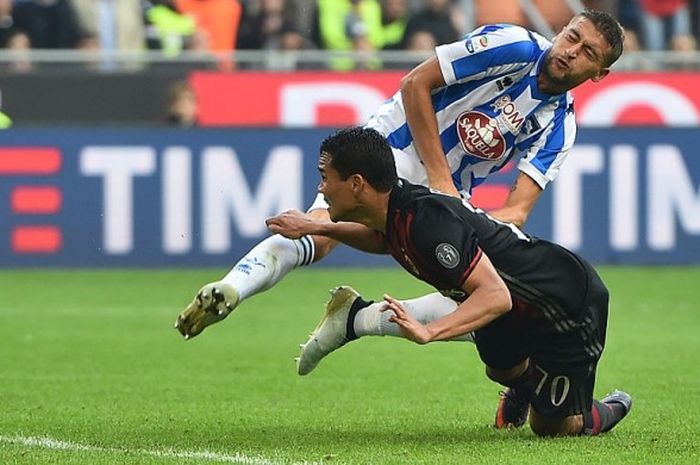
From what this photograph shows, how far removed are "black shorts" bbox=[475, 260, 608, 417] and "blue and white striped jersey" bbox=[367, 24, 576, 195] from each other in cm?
118

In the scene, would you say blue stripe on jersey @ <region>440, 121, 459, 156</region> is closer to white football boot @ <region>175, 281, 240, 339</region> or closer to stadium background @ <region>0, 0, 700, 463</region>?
white football boot @ <region>175, 281, 240, 339</region>

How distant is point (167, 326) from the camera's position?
12.6 metres

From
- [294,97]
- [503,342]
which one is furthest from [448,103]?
[294,97]

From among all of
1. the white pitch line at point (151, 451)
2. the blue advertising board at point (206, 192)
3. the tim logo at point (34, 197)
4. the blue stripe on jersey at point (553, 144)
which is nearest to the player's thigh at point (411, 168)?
the blue stripe on jersey at point (553, 144)

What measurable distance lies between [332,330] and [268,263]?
454mm

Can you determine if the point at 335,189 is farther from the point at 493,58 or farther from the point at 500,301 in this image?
the point at 493,58

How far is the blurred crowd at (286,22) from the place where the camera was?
61.3ft

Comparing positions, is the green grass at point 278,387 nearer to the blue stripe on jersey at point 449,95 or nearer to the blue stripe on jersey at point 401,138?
the blue stripe on jersey at point 401,138

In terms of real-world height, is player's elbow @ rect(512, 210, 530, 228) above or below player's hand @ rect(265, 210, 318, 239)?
below

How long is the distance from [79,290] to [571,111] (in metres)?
7.74

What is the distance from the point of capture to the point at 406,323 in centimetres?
640

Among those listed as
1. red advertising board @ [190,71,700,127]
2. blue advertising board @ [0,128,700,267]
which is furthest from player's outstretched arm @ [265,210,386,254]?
red advertising board @ [190,71,700,127]

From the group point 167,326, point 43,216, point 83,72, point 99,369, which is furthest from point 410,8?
point 99,369

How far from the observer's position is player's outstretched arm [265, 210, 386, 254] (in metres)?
7.19
